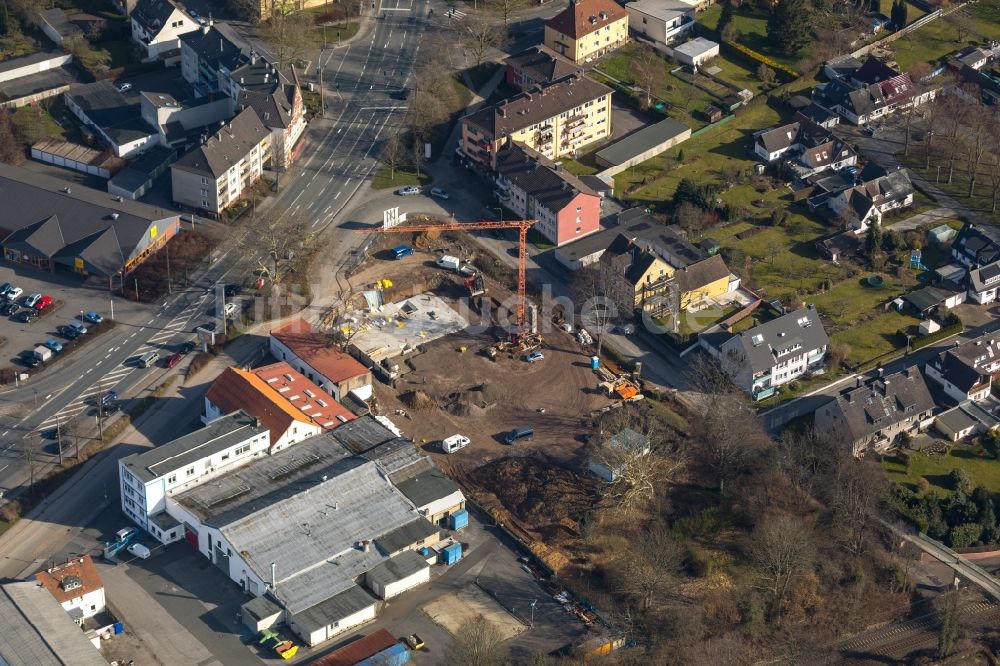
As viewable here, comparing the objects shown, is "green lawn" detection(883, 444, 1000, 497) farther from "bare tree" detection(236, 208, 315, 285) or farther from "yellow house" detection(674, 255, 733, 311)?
"bare tree" detection(236, 208, 315, 285)

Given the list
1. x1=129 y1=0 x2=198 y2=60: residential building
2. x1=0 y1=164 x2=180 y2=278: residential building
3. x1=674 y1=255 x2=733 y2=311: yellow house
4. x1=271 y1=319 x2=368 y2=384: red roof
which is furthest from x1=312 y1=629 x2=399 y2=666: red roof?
x1=129 y1=0 x2=198 y2=60: residential building

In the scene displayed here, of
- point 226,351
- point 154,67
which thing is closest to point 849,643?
point 226,351

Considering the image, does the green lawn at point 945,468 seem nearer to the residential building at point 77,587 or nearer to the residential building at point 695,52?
the residential building at point 695,52

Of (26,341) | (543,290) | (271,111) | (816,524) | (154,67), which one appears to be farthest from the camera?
(154,67)

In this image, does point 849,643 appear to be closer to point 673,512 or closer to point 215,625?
point 673,512

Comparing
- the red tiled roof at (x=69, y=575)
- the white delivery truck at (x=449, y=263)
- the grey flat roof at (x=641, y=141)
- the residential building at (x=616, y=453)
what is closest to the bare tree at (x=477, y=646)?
the residential building at (x=616, y=453)

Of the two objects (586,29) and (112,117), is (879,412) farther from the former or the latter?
(112,117)
